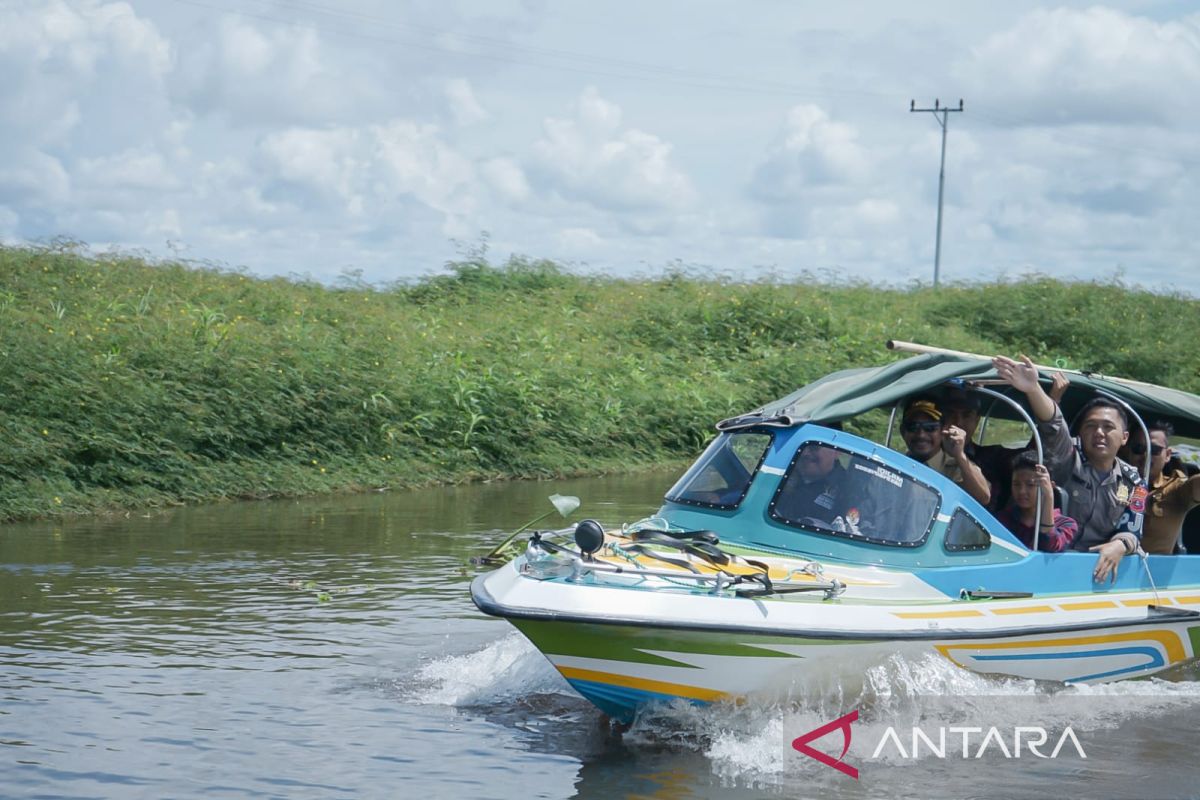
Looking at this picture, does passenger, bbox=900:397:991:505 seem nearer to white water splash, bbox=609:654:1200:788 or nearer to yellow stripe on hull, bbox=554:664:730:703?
white water splash, bbox=609:654:1200:788

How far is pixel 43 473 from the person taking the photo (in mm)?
14523

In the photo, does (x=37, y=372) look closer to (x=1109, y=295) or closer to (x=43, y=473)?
(x=43, y=473)

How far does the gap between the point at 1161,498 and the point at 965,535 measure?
90.2 inches

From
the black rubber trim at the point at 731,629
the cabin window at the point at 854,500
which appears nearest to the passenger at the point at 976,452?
the cabin window at the point at 854,500

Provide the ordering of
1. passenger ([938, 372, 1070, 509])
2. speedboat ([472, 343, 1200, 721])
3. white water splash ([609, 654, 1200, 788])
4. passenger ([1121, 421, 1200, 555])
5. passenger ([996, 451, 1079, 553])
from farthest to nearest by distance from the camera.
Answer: passenger ([1121, 421, 1200, 555]) → passenger ([938, 372, 1070, 509]) → passenger ([996, 451, 1079, 553]) → white water splash ([609, 654, 1200, 788]) → speedboat ([472, 343, 1200, 721])

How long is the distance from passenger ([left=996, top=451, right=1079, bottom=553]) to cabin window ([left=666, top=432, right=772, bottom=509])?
5.26 ft

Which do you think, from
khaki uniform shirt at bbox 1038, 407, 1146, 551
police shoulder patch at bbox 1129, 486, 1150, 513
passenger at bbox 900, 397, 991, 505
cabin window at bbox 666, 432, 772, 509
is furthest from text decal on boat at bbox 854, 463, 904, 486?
police shoulder patch at bbox 1129, 486, 1150, 513

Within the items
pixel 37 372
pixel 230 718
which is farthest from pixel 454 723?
pixel 37 372

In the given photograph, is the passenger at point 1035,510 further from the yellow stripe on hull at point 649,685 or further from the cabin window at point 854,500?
the yellow stripe on hull at point 649,685

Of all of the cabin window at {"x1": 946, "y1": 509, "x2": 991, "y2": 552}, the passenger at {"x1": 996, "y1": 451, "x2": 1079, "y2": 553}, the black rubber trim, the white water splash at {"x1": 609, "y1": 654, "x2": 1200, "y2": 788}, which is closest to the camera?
the black rubber trim

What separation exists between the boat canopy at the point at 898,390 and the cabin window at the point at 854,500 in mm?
332

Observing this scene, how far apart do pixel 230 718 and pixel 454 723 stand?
122 cm

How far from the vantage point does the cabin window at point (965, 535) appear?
7871 millimetres

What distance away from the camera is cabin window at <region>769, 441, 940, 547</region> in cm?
777
